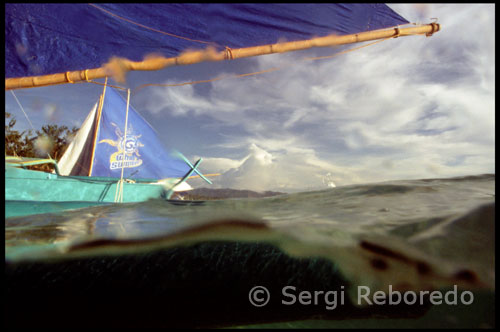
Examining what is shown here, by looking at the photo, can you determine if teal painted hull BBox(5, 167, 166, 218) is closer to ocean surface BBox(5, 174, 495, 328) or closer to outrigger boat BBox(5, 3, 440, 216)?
outrigger boat BBox(5, 3, 440, 216)

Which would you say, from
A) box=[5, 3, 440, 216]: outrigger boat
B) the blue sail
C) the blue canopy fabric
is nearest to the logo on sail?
the blue sail

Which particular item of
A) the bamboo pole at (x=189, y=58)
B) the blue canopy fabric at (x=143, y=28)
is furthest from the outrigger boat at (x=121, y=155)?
the blue canopy fabric at (x=143, y=28)

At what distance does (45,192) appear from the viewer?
578cm

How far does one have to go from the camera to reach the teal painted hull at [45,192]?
452 centimetres

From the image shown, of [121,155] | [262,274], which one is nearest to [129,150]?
[121,155]

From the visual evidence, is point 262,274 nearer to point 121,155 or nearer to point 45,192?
point 45,192

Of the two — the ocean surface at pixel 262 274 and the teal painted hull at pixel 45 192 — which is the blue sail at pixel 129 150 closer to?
the teal painted hull at pixel 45 192

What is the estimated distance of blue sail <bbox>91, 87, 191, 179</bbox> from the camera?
10.8m

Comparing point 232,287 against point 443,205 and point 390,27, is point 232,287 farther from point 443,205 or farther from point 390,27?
point 390,27

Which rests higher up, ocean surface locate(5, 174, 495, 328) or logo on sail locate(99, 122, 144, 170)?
logo on sail locate(99, 122, 144, 170)

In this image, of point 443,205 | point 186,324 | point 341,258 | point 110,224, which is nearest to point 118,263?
point 186,324

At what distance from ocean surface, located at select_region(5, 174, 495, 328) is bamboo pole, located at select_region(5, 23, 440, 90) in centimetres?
455

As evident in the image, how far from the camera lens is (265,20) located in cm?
501

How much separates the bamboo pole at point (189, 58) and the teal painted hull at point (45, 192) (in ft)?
5.84
